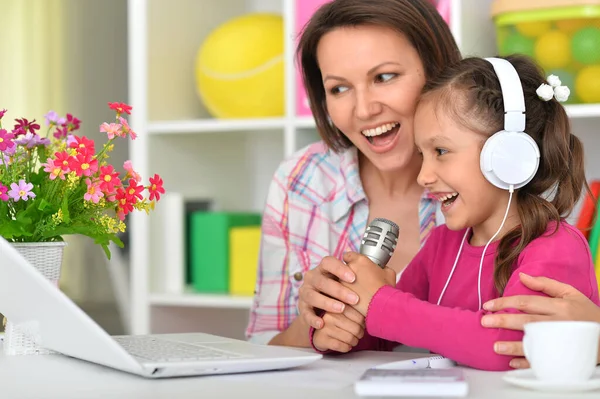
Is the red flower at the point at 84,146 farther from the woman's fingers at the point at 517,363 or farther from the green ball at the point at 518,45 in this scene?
the green ball at the point at 518,45

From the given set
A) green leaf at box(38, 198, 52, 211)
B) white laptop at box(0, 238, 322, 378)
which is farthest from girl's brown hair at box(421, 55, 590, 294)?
green leaf at box(38, 198, 52, 211)

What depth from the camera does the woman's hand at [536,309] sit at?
1104 mm

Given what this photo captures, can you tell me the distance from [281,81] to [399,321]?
4.46 ft

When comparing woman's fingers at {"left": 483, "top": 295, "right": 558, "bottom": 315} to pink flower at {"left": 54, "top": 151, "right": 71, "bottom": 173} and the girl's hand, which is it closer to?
the girl's hand

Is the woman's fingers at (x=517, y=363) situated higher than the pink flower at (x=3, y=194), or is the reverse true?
the pink flower at (x=3, y=194)

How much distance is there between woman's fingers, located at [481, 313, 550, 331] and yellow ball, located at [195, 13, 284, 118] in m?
1.44

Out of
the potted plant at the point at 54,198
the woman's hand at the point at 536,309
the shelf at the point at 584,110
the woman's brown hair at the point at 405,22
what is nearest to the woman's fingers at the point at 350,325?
the woman's hand at the point at 536,309

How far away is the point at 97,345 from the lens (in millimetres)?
1046

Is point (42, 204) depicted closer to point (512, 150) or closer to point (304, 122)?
point (512, 150)

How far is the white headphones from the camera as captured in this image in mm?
1233

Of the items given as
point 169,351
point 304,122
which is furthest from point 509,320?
point 304,122

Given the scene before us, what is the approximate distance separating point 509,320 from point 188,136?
1667 millimetres

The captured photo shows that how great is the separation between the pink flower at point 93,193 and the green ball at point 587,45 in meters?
1.20

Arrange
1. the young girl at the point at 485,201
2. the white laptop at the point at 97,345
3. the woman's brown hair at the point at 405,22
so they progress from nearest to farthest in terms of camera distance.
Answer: the white laptop at the point at 97,345
the young girl at the point at 485,201
the woman's brown hair at the point at 405,22
